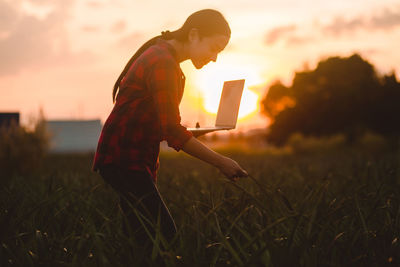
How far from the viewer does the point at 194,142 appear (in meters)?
2.40

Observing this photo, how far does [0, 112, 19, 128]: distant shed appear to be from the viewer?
9.91 m

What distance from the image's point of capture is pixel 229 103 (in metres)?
2.84

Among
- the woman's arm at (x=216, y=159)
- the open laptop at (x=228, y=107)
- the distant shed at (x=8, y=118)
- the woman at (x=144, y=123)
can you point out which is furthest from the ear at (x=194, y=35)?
the distant shed at (x=8, y=118)

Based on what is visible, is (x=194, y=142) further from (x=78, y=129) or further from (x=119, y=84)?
(x=78, y=129)

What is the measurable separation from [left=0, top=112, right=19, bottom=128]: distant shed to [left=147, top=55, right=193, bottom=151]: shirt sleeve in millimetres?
8229

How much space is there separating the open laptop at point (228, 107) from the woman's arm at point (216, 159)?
18 cm

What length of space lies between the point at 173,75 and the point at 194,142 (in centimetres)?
36

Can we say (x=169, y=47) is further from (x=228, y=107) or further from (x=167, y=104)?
(x=228, y=107)

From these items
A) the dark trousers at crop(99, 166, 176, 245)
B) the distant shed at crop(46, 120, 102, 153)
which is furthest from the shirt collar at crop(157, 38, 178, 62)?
the distant shed at crop(46, 120, 102, 153)

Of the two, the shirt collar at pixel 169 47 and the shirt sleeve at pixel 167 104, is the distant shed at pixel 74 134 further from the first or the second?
the shirt sleeve at pixel 167 104

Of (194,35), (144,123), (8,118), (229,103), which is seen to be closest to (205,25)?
(194,35)

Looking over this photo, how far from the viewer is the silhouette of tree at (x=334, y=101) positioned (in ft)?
130

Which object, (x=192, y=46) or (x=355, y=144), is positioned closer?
(x=192, y=46)

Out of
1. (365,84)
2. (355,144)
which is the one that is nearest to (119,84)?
(355,144)
